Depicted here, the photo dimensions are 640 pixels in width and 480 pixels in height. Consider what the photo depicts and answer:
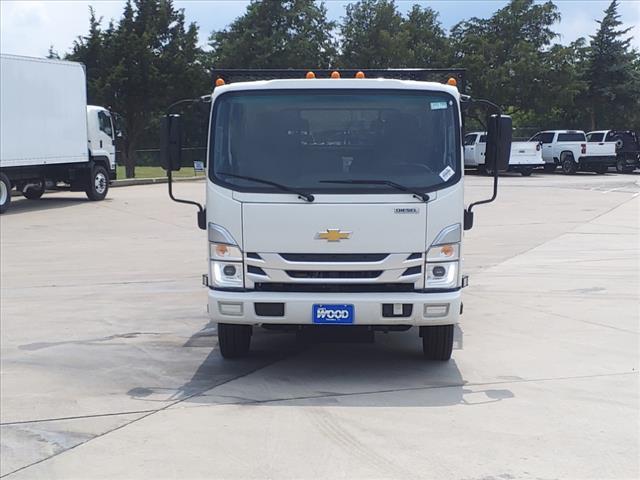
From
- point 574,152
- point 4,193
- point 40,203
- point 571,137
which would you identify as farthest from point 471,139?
point 4,193

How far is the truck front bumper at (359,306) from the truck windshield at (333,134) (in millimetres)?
961

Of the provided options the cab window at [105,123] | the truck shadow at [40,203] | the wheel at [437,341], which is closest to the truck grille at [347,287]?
the wheel at [437,341]

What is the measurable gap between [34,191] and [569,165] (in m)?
24.7

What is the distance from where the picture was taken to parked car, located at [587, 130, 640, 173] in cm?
3938

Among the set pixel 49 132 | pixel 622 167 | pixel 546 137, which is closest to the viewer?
pixel 49 132

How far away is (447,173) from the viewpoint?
6859mm

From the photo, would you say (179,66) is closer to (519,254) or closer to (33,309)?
(519,254)

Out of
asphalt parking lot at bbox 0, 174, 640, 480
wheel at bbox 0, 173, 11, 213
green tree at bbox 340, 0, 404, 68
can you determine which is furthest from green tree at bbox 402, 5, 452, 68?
asphalt parking lot at bbox 0, 174, 640, 480

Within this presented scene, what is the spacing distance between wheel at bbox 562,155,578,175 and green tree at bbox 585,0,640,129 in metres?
8.43

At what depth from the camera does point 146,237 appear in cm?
1739

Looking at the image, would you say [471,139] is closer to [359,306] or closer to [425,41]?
[425,41]

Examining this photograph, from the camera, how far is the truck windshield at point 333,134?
6883 mm

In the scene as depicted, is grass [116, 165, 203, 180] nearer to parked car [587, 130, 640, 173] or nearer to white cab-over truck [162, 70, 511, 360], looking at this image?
parked car [587, 130, 640, 173]

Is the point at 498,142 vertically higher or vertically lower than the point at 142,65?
lower
